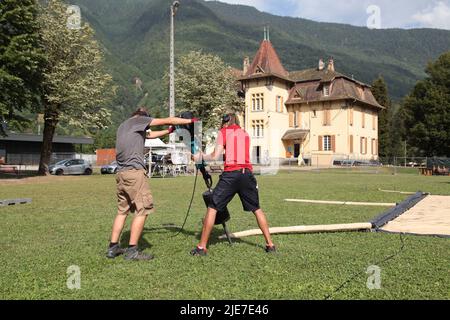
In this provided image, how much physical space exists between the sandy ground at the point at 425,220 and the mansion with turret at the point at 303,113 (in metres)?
44.9

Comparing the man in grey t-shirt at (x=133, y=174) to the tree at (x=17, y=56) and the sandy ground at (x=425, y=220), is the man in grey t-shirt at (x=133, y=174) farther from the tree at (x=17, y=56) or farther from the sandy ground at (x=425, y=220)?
the tree at (x=17, y=56)

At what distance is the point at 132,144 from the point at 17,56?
23.1 m

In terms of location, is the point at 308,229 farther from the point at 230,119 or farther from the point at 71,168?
the point at 71,168

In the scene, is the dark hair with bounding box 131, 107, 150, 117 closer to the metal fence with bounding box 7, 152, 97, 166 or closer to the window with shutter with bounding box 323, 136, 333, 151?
the metal fence with bounding box 7, 152, 97, 166

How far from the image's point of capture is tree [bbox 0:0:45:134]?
2581 centimetres

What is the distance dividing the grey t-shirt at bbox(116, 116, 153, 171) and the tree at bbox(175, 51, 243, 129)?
135ft

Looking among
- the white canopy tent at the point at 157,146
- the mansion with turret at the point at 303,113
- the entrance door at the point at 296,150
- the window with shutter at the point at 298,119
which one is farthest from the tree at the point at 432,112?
the white canopy tent at the point at 157,146

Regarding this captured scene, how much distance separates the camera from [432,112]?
61000 millimetres

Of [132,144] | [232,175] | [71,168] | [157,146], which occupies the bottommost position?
[71,168]

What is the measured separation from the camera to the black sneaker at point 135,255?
5.68 metres

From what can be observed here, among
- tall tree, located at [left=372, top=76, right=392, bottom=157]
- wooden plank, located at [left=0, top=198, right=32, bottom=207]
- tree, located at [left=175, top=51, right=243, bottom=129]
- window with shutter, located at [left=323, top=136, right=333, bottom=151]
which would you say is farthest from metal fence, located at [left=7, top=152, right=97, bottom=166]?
tall tree, located at [left=372, top=76, right=392, bottom=157]

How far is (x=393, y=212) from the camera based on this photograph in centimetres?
922

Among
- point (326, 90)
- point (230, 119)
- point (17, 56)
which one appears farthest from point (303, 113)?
point (230, 119)
